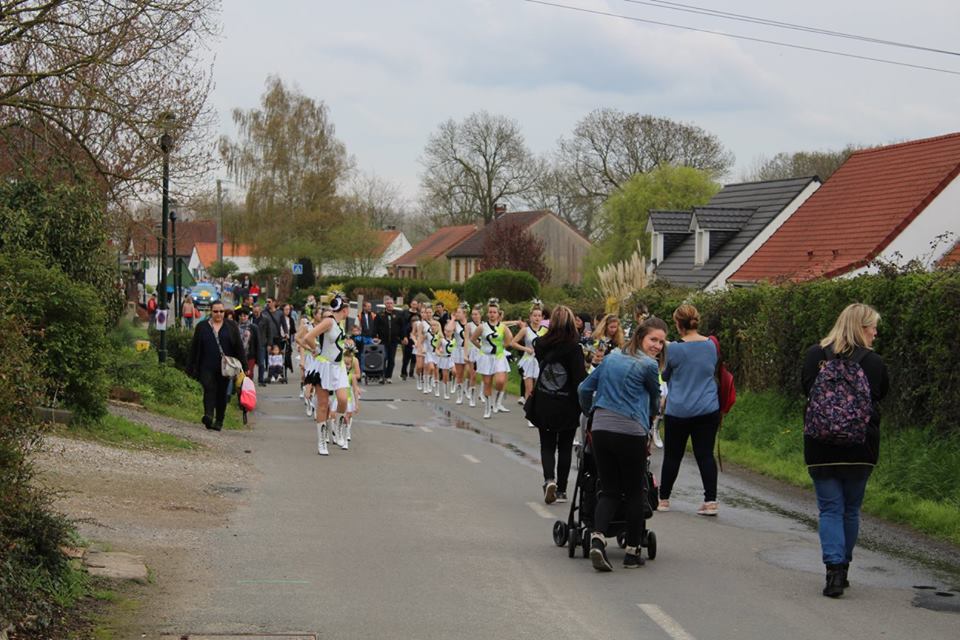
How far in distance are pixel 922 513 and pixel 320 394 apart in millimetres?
8022

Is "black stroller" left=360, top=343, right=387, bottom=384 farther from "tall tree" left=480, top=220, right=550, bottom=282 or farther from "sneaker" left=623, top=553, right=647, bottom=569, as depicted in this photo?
"tall tree" left=480, top=220, right=550, bottom=282

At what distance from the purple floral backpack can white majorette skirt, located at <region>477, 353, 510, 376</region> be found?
50.0 feet

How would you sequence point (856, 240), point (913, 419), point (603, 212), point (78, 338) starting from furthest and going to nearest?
point (603, 212) < point (856, 240) < point (78, 338) < point (913, 419)

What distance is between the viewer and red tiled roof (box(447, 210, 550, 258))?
3374 inches

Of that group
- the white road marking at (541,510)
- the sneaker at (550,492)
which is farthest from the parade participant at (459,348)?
the sneaker at (550,492)

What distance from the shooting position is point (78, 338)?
1541 cm

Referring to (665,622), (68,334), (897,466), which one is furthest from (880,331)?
(68,334)

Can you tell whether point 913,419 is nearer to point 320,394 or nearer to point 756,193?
point 320,394

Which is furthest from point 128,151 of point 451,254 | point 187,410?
point 451,254

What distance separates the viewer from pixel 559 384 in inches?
490

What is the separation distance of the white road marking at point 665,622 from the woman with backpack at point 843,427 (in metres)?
1.30

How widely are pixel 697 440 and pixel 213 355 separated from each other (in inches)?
375

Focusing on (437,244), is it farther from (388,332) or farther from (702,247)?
(388,332)

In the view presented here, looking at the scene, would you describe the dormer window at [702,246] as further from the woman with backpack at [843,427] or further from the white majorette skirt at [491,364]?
the woman with backpack at [843,427]
